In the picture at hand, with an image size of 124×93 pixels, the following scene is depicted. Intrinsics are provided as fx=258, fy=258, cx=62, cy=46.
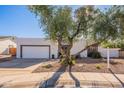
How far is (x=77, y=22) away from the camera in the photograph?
17.9 meters

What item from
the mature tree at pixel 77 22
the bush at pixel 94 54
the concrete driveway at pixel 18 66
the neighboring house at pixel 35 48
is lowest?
the concrete driveway at pixel 18 66

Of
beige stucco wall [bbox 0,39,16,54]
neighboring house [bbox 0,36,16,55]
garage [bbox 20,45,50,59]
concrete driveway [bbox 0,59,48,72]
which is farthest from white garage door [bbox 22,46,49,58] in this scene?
beige stucco wall [bbox 0,39,16,54]

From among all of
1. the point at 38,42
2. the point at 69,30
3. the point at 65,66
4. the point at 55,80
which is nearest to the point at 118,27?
the point at 69,30

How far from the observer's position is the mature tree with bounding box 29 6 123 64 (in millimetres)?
16759

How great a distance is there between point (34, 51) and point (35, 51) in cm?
12

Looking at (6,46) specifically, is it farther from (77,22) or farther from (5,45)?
(77,22)

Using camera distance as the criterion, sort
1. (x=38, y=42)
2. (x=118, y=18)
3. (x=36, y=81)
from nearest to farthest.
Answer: (x=36, y=81) < (x=118, y=18) < (x=38, y=42)

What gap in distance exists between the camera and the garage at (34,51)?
30.0 meters

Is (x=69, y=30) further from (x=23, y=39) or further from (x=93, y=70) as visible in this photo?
(x=23, y=39)

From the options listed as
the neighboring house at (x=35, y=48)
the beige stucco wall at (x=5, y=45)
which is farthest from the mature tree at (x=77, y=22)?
the beige stucco wall at (x=5, y=45)

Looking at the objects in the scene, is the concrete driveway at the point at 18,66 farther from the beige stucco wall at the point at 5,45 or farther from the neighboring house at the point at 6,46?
the beige stucco wall at the point at 5,45

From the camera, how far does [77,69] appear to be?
53.5ft

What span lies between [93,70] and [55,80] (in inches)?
178

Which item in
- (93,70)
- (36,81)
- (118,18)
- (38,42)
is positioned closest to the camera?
(36,81)
